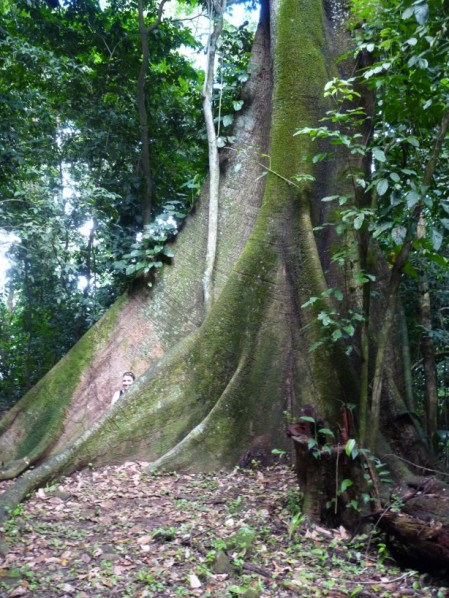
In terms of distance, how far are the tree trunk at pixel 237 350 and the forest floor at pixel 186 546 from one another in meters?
0.29

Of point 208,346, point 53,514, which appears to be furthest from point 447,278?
point 53,514

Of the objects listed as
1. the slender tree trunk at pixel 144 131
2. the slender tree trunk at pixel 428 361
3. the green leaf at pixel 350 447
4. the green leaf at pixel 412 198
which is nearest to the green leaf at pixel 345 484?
the green leaf at pixel 350 447

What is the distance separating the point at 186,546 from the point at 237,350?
2.15 metres

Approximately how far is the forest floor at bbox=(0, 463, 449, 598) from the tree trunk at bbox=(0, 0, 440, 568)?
0.96 feet

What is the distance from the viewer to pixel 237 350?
5.76 metres

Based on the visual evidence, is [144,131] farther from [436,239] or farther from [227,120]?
[436,239]

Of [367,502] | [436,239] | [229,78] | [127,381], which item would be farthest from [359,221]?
[229,78]

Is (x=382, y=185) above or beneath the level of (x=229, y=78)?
beneath

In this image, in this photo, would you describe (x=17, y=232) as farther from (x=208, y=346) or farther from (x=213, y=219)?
(x=208, y=346)

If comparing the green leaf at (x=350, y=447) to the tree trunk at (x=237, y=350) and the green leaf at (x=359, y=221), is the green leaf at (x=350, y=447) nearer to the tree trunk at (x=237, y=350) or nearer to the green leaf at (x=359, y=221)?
the tree trunk at (x=237, y=350)

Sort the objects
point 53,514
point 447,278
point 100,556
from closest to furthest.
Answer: point 100,556 → point 53,514 → point 447,278

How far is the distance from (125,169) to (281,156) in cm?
455

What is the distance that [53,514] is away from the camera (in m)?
4.70

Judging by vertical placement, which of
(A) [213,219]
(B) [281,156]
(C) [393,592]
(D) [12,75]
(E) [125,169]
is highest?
(D) [12,75]
